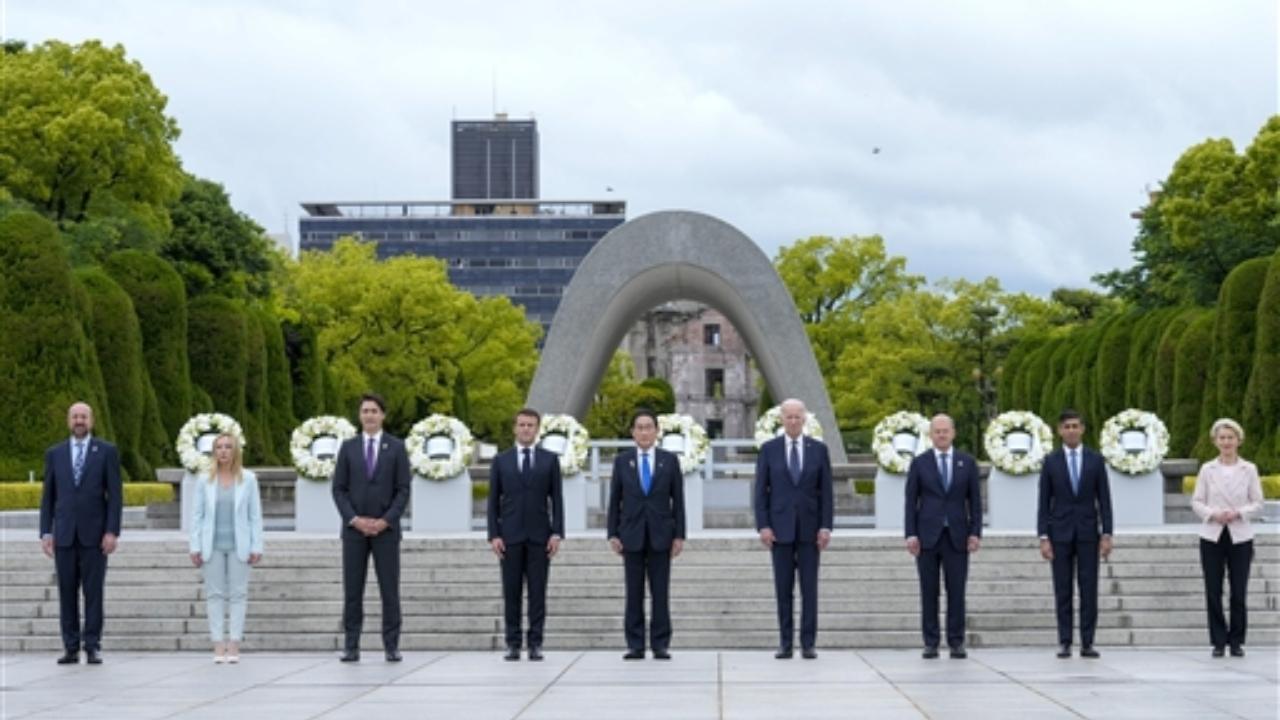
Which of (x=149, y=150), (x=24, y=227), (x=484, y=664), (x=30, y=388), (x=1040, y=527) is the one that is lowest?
(x=484, y=664)

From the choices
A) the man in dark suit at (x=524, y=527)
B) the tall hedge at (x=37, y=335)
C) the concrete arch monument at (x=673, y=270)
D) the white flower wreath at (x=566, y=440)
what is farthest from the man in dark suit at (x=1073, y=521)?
the tall hedge at (x=37, y=335)

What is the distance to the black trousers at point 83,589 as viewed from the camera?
41.7 ft

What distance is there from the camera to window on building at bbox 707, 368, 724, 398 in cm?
7856

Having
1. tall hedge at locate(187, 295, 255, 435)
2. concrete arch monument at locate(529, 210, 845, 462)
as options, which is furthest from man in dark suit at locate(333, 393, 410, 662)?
tall hedge at locate(187, 295, 255, 435)

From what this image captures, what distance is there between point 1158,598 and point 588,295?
527 inches

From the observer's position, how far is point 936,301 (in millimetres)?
61188

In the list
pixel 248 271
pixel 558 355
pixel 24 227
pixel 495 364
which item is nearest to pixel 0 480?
pixel 24 227

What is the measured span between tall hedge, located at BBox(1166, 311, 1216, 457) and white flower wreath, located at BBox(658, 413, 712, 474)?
19.6 metres

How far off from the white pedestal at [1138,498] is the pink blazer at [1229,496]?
7600 millimetres

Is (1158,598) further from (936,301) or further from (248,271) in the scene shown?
(936,301)

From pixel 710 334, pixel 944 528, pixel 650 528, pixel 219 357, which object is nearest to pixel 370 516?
pixel 650 528

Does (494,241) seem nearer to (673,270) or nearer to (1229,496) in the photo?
(673,270)

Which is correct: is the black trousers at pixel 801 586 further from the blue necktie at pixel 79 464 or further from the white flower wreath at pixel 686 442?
the white flower wreath at pixel 686 442

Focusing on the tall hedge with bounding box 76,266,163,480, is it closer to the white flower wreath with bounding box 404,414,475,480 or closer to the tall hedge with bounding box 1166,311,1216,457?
the white flower wreath with bounding box 404,414,475,480
